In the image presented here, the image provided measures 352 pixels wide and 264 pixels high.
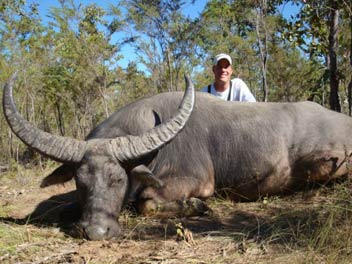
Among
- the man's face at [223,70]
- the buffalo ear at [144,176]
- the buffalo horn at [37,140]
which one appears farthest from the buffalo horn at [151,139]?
the man's face at [223,70]

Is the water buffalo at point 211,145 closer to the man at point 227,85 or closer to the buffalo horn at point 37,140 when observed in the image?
the buffalo horn at point 37,140

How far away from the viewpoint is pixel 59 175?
4363mm

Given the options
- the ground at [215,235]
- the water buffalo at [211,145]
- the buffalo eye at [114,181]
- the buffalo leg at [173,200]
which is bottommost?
the ground at [215,235]

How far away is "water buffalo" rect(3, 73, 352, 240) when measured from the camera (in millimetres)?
4250

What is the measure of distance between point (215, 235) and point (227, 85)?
422 cm

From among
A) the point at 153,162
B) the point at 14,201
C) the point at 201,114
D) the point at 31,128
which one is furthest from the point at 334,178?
the point at 14,201

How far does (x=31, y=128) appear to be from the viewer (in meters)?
4.21

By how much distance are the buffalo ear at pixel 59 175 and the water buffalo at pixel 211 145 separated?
10mm

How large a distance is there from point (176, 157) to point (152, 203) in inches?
27.3

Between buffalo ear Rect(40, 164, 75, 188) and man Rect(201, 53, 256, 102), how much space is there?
378 cm

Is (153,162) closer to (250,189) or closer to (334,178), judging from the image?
(250,189)

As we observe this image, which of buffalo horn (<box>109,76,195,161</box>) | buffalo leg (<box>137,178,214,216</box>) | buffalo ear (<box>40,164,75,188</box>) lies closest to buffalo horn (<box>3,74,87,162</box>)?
buffalo ear (<box>40,164,75,188</box>)

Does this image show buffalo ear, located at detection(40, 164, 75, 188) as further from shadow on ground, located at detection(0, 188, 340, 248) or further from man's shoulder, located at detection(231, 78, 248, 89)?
man's shoulder, located at detection(231, 78, 248, 89)

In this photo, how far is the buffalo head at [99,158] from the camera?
3744 mm
